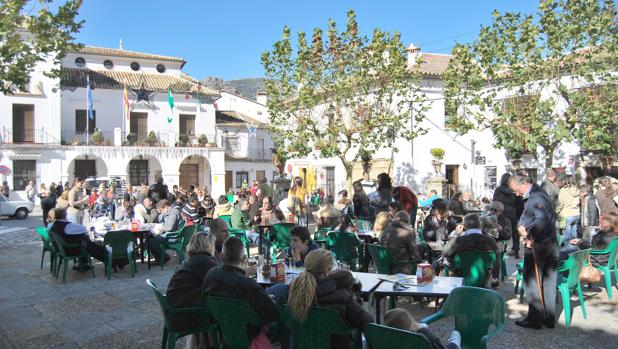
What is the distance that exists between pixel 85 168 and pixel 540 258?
3181 cm

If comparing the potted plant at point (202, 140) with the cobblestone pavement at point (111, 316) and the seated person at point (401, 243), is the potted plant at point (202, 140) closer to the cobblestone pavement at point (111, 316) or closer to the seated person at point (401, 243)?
the cobblestone pavement at point (111, 316)

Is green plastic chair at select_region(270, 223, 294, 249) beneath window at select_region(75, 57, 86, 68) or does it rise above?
beneath

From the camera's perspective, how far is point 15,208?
69.8 feet

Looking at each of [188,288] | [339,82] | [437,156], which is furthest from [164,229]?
[437,156]

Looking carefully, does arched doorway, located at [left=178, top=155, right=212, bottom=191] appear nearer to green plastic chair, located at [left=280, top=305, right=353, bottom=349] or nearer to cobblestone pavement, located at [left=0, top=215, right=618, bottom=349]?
cobblestone pavement, located at [left=0, top=215, right=618, bottom=349]

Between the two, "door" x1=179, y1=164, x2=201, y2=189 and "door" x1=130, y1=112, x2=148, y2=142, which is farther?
"door" x1=179, y1=164, x2=201, y2=189

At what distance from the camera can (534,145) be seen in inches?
646

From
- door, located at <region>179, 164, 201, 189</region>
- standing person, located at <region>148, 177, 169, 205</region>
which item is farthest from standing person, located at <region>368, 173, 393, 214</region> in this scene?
door, located at <region>179, 164, 201, 189</region>

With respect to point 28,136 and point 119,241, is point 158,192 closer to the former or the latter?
point 119,241

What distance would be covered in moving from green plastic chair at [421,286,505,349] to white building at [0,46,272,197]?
27945 mm

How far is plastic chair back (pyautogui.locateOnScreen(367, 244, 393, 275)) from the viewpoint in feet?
20.7

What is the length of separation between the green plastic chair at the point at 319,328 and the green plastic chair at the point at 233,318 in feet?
1.21

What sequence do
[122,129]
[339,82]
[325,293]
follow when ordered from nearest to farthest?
1. [325,293]
2. [339,82]
3. [122,129]

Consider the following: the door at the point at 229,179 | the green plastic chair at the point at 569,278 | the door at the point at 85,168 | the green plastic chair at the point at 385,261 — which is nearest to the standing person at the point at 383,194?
the green plastic chair at the point at 385,261
